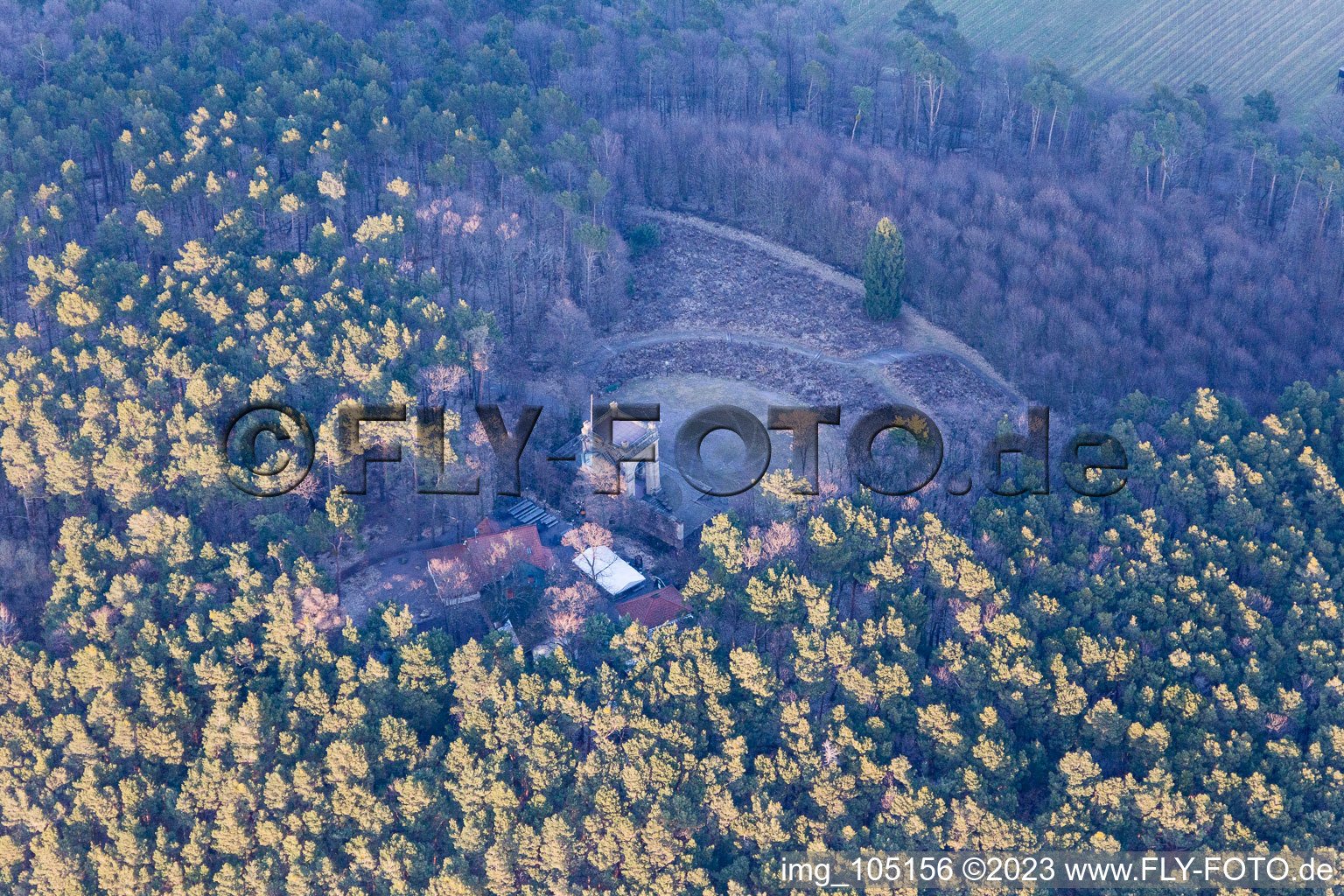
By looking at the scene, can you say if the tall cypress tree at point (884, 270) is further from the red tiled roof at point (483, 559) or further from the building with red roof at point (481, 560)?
the red tiled roof at point (483, 559)

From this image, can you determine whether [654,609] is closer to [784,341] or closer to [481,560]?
[481,560]

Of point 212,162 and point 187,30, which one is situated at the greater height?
point 187,30

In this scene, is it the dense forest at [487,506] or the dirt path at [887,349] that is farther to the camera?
the dirt path at [887,349]

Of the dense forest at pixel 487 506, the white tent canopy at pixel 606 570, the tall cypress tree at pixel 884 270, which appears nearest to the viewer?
the dense forest at pixel 487 506

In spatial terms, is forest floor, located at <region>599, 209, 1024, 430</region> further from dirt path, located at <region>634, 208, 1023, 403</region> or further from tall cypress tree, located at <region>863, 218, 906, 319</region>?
tall cypress tree, located at <region>863, 218, 906, 319</region>

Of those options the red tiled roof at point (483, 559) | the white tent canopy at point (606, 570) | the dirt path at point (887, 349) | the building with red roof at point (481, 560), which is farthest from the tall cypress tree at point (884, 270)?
the red tiled roof at point (483, 559)

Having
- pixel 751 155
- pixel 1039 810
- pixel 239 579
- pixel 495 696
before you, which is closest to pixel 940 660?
pixel 1039 810

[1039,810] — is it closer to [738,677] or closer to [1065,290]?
[738,677]
